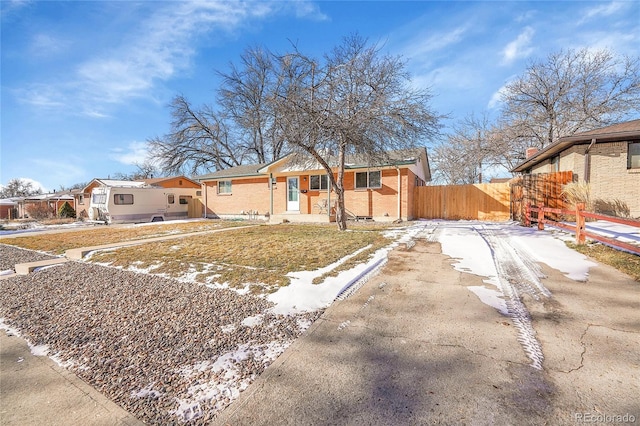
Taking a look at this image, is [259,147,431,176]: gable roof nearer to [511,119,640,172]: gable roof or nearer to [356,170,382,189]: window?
[356,170,382,189]: window

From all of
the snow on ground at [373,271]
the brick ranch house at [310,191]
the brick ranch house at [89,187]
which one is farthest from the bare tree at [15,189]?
the snow on ground at [373,271]

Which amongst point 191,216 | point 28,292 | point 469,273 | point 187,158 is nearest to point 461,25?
point 469,273

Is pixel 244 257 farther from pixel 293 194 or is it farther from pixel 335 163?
pixel 293 194

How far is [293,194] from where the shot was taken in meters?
15.8

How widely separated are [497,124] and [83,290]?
2511cm

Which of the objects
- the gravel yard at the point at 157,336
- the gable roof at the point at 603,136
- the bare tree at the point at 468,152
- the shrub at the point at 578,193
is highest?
the bare tree at the point at 468,152

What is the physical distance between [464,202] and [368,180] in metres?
5.40

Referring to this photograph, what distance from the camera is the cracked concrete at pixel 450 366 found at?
5.45ft

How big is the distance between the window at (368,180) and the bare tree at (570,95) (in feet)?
42.5

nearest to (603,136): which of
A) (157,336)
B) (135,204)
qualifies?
(157,336)

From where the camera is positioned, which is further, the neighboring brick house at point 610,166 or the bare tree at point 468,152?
the bare tree at point 468,152

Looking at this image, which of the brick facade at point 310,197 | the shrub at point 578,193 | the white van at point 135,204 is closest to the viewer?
the shrub at point 578,193

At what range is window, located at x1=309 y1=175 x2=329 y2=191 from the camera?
581 inches

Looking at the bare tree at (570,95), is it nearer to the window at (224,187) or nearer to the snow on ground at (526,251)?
the snow on ground at (526,251)
